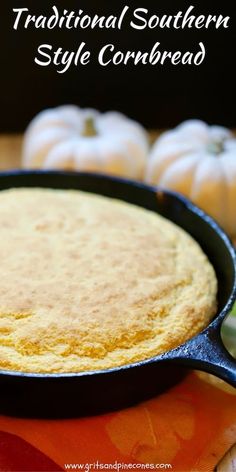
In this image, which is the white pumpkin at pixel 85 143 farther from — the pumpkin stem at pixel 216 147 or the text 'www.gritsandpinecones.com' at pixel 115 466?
the text 'www.gritsandpinecones.com' at pixel 115 466

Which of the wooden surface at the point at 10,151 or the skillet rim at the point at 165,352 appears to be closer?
the skillet rim at the point at 165,352

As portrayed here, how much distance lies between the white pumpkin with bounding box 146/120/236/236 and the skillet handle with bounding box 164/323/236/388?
100 centimetres

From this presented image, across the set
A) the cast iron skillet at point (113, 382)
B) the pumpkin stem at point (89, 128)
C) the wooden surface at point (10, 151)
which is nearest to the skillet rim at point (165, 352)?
the cast iron skillet at point (113, 382)

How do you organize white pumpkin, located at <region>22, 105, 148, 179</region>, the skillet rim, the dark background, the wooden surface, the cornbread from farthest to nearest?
the wooden surface < the dark background < white pumpkin, located at <region>22, 105, 148, 179</region> < the cornbread < the skillet rim

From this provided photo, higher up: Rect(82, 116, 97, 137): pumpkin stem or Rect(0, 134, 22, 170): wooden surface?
Rect(82, 116, 97, 137): pumpkin stem

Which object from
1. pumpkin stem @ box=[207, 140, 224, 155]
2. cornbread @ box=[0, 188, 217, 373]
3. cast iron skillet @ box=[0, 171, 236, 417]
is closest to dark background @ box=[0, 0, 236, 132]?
pumpkin stem @ box=[207, 140, 224, 155]

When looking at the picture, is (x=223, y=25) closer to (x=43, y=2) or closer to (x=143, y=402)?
(x=43, y=2)

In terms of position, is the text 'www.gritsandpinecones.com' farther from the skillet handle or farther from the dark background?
the dark background

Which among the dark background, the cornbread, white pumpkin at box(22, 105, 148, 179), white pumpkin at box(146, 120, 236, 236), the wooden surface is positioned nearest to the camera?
the cornbread

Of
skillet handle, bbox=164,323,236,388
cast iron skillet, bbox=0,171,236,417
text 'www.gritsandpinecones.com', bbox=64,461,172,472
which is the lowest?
text 'www.gritsandpinecones.com', bbox=64,461,172,472

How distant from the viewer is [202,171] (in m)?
2.38

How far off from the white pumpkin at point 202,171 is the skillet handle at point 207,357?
1.00 meters

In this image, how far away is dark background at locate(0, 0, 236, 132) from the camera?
2678 millimetres

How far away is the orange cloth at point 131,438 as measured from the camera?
1428mm
